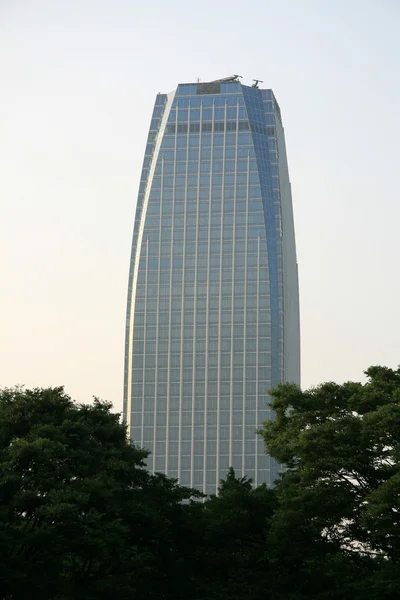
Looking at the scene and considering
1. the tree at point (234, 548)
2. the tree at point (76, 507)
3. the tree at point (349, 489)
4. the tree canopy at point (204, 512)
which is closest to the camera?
the tree at point (76, 507)

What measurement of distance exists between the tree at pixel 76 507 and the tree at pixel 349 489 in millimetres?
8018

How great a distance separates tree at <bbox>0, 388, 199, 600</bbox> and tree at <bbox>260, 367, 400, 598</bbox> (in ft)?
26.3

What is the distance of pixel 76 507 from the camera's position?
181ft

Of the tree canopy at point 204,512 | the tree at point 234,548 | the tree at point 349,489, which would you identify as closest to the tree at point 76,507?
the tree canopy at point 204,512

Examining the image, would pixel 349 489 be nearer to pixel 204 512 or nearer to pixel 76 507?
pixel 204 512

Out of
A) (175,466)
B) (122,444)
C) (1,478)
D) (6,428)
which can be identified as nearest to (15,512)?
(1,478)

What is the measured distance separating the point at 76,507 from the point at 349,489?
15373mm

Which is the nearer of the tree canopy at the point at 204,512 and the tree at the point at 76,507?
the tree at the point at 76,507

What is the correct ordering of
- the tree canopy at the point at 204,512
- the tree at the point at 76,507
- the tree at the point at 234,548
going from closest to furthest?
the tree at the point at 76,507 → the tree canopy at the point at 204,512 → the tree at the point at 234,548

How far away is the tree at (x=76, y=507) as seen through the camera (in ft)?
181

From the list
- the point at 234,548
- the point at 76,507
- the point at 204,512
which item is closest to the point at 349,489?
the point at 234,548

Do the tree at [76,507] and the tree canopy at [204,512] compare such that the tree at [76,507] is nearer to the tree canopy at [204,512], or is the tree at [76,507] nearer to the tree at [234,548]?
the tree canopy at [204,512]

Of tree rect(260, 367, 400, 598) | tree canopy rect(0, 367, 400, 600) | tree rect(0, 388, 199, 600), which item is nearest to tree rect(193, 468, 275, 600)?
Result: tree canopy rect(0, 367, 400, 600)

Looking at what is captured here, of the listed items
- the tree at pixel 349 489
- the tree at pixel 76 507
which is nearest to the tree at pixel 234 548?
the tree at pixel 76 507
